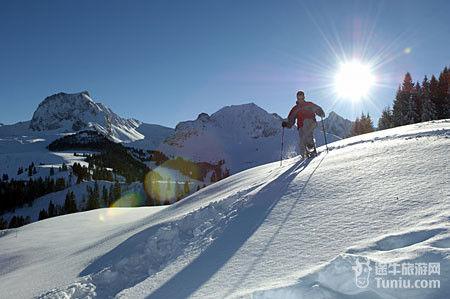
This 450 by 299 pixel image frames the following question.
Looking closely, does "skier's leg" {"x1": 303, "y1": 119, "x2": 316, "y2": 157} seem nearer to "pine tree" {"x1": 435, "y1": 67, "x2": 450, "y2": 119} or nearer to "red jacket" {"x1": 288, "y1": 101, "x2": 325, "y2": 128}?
"red jacket" {"x1": 288, "y1": 101, "x2": 325, "y2": 128}

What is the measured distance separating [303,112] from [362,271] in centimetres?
1203

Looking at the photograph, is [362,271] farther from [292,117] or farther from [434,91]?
[434,91]

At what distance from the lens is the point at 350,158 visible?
10602 millimetres

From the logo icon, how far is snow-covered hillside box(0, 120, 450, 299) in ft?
0.04

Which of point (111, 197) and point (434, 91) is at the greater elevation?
point (434, 91)

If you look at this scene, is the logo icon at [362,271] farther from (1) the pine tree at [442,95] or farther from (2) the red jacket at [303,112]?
(1) the pine tree at [442,95]

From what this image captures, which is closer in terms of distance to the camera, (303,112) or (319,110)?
(319,110)

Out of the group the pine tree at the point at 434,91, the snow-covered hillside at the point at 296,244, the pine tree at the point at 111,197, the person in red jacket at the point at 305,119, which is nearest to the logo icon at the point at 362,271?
the snow-covered hillside at the point at 296,244

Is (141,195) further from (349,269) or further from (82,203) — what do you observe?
(349,269)

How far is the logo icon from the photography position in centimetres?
393

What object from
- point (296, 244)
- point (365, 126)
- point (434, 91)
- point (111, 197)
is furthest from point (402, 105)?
point (111, 197)

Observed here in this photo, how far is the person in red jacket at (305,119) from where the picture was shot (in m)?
15.3

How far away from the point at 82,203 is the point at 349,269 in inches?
6690

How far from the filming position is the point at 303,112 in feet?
51.0
